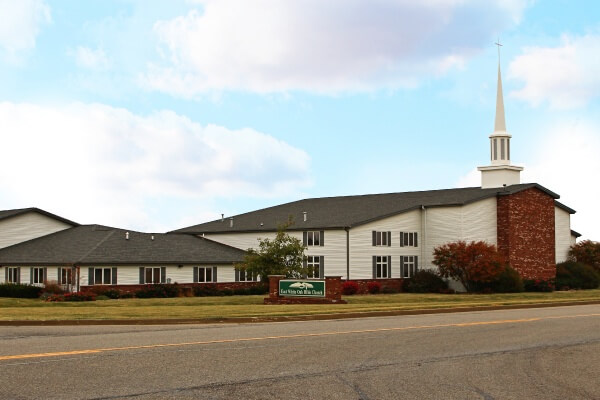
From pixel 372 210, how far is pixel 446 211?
541cm

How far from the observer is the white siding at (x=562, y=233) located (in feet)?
219

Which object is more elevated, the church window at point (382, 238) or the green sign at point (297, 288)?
the church window at point (382, 238)

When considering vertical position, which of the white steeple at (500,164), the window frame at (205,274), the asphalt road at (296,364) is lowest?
the asphalt road at (296,364)

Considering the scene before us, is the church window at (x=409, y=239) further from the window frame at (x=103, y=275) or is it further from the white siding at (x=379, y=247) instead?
the window frame at (x=103, y=275)

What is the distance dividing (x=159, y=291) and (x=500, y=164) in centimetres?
2802

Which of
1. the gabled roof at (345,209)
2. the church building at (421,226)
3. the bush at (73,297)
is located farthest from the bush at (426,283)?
the bush at (73,297)

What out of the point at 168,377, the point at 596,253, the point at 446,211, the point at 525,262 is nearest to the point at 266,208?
the point at 446,211

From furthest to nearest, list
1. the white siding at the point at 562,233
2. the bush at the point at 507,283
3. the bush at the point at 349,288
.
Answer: the white siding at the point at 562,233 → the bush at the point at 507,283 → the bush at the point at 349,288

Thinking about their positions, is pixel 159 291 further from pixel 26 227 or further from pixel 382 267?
pixel 382 267

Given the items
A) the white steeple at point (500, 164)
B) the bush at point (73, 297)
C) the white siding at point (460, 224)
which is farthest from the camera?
the white steeple at point (500, 164)

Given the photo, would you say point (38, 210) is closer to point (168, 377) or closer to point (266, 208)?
point (266, 208)

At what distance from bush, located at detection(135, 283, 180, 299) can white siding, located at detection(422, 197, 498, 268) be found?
62.6ft

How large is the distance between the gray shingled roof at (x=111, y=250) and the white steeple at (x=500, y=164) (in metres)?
20.0

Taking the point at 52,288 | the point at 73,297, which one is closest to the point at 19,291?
the point at 52,288
